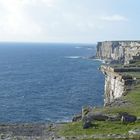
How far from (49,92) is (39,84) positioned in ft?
73.3

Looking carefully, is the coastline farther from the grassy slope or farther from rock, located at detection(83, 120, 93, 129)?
rock, located at detection(83, 120, 93, 129)

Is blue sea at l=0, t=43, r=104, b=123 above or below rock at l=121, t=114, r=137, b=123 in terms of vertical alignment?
below

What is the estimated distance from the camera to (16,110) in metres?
100

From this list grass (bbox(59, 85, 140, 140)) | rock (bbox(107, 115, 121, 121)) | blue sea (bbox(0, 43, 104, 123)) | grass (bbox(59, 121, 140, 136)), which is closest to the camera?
grass (bbox(59, 121, 140, 136))

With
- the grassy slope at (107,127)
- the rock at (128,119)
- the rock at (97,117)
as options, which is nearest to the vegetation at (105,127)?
the grassy slope at (107,127)

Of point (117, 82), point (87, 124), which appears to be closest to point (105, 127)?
point (87, 124)

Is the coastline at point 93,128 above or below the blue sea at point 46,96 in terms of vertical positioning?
above

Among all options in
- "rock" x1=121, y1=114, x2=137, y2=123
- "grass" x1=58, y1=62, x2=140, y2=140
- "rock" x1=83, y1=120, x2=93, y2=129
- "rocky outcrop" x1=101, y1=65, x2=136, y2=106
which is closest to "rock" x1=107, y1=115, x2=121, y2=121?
"rock" x1=121, y1=114, x2=137, y2=123

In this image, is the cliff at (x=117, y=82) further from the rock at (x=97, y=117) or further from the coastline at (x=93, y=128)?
the rock at (x=97, y=117)

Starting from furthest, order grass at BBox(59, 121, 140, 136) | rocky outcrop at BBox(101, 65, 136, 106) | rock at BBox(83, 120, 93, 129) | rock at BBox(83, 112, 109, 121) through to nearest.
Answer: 1. rocky outcrop at BBox(101, 65, 136, 106)
2. rock at BBox(83, 112, 109, 121)
3. rock at BBox(83, 120, 93, 129)
4. grass at BBox(59, 121, 140, 136)

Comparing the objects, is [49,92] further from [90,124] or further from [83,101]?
[90,124]

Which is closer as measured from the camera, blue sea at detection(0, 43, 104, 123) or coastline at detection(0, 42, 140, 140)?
coastline at detection(0, 42, 140, 140)

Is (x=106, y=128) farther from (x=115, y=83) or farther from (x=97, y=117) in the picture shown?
(x=115, y=83)

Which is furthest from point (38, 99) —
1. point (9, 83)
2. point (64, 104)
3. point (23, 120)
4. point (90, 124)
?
point (90, 124)
